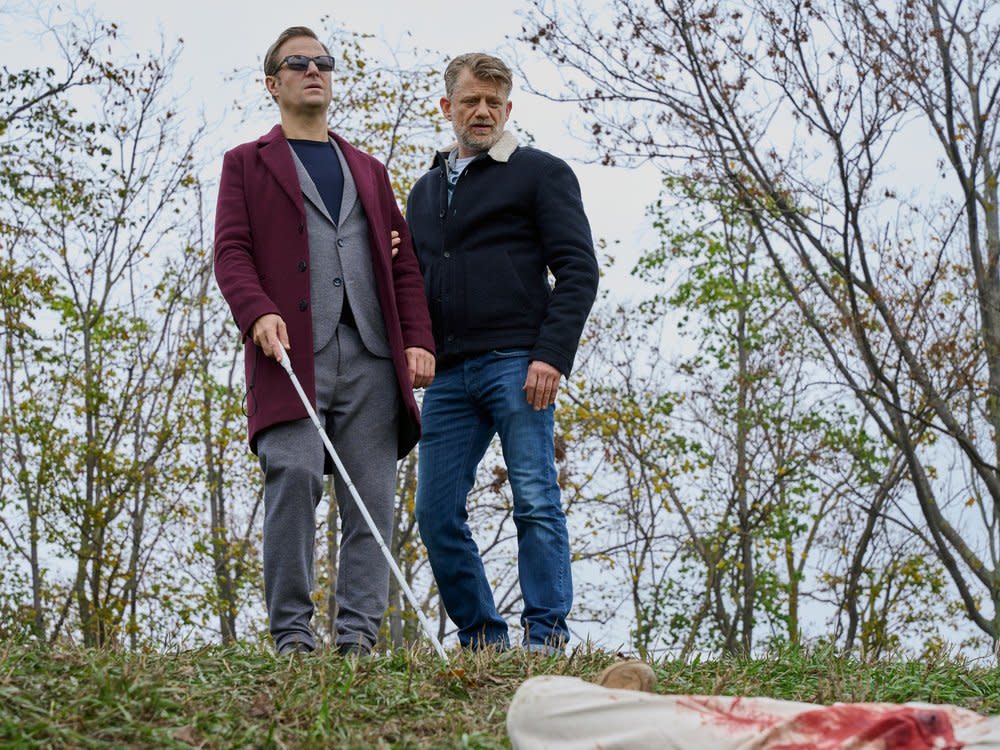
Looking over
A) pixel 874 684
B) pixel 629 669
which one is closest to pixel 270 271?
pixel 629 669

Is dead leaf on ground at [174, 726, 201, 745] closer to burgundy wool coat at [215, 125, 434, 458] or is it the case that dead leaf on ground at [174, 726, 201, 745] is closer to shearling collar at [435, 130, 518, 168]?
burgundy wool coat at [215, 125, 434, 458]

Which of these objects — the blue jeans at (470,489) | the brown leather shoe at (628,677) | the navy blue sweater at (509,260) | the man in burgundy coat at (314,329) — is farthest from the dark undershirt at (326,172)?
the brown leather shoe at (628,677)

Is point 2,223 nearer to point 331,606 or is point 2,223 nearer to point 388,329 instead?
point 331,606

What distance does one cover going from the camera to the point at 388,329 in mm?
4543

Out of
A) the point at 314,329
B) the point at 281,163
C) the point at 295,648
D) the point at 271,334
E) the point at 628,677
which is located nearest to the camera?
the point at 628,677

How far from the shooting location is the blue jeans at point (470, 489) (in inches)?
181

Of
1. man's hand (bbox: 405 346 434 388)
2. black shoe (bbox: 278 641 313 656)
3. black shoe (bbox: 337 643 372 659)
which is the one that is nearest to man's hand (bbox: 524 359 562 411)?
man's hand (bbox: 405 346 434 388)

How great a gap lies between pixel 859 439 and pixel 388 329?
40.5ft

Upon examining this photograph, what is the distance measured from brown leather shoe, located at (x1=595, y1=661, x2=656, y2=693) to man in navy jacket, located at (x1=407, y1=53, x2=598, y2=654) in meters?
1.68

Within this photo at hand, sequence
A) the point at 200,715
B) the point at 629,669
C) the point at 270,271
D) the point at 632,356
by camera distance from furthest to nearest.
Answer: the point at 632,356 → the point at 270,271 → the point at 200,715 → the point at 629,669

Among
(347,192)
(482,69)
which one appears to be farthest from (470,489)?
(482,69)

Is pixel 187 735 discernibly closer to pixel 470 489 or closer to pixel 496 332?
pixel 470 489

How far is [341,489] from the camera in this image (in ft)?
14.8

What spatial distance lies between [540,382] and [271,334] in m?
1.02
